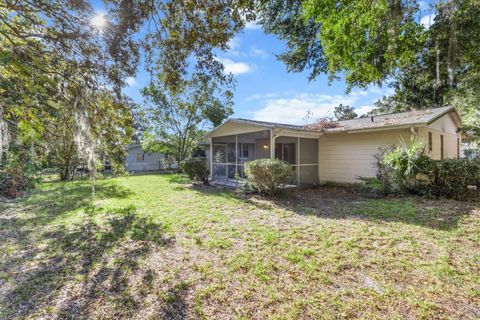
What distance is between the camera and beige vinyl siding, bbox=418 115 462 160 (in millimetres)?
9531

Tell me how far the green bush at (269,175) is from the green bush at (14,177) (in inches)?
341

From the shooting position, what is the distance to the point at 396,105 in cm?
2005

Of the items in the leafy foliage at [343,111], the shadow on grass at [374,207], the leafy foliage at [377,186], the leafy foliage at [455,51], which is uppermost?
the leafy foliage at [343,111]

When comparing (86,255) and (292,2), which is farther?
(292,2)

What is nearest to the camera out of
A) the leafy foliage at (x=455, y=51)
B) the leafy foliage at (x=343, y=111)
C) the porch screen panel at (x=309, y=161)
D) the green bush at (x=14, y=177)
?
the leafy foliage at (x=455, y=51)

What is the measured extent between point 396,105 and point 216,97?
1514 centimetres

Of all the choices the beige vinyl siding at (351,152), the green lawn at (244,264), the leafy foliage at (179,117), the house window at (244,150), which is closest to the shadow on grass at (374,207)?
the green lawn at (244,264)

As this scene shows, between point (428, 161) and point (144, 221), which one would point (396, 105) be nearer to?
point (428, 161)

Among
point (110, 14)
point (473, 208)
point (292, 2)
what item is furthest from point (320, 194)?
point (110, 14)

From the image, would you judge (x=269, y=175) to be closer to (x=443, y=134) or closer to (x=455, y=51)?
(x=455, y=51)

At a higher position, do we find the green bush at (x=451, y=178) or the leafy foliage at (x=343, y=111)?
the leafy foliage at (x=343, y=111)

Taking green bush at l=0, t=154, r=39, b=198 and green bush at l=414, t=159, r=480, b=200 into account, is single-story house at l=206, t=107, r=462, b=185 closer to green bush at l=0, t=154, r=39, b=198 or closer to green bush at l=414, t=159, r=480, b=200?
green bush at l=414, t=159, r=480, b=200

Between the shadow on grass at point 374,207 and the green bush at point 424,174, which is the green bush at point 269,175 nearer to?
the shadow on grass at point 374,207

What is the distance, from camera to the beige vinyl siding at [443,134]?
9.53 meters
